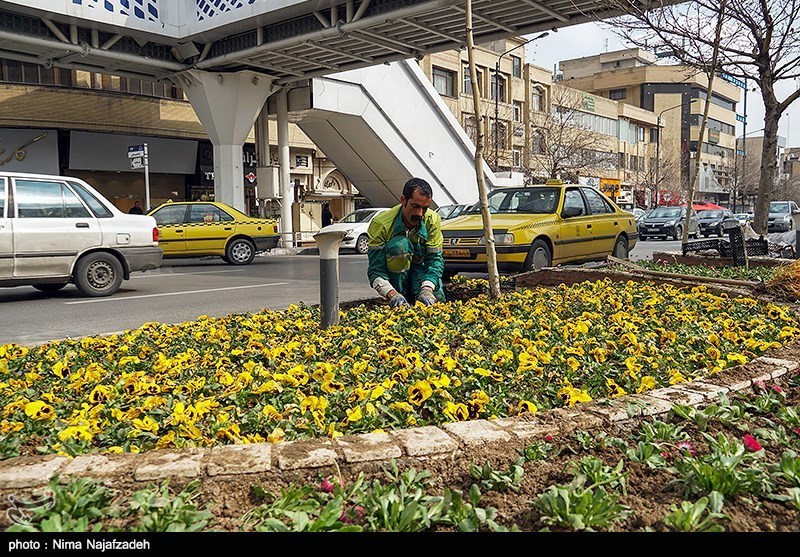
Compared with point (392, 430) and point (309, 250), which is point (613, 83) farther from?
point (392, 430)

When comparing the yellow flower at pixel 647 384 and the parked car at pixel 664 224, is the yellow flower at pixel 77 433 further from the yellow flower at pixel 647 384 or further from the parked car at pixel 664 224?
the parked car at pixel 664 224

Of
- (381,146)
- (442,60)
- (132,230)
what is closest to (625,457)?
(132,230)

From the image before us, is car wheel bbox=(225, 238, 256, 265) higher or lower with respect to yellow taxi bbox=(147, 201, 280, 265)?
lower

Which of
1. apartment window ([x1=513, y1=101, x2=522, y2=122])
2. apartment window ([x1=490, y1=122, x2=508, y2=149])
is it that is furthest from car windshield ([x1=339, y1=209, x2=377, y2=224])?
apartment window ([x1=513, y1=101, x2=522, y2=122])

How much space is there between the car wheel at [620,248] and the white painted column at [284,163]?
13.9 metres

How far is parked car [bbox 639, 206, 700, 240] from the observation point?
31484 millimetres

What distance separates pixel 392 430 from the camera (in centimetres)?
274

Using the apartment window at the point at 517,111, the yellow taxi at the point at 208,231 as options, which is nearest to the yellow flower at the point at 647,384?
the yellow taxi at the point at 208,231

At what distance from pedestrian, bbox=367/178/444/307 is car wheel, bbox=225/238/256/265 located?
11.4 meters

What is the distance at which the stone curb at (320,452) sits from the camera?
7.50 ft

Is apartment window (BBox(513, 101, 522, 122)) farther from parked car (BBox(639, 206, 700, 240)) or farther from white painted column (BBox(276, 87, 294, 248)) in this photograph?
white painted column (BBox(276, 87, 294, 248))

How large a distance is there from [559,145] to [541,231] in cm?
2770

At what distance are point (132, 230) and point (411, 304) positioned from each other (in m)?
5.96

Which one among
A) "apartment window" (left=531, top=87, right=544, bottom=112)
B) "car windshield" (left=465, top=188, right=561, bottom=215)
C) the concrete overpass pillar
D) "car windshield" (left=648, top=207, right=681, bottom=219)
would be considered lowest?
"car windshield" (left=648, top=207, right=681, bottom=219)
